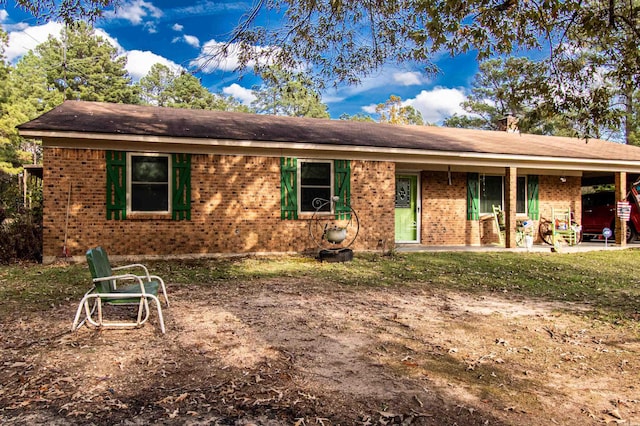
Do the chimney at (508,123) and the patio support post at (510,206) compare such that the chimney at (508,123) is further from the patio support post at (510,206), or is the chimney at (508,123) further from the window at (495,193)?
the patio support post at (510,206)

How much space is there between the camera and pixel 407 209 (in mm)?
13438

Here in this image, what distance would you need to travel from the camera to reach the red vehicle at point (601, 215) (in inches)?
578

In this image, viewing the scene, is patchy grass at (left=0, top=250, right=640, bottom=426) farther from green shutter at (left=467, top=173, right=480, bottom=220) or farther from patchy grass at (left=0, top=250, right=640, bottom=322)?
green shutter at (left=467, top=173, right=480, bottom=220)

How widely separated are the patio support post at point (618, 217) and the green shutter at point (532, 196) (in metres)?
2.27

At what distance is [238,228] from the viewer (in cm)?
1045

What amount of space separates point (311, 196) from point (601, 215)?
1128cm

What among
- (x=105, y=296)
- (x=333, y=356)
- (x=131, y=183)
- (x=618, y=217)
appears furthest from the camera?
(x=618, y=217)

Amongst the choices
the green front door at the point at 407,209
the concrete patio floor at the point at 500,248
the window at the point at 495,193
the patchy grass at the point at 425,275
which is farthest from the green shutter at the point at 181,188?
the window at the point at 495,193

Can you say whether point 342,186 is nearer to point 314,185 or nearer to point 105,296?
point 314,185

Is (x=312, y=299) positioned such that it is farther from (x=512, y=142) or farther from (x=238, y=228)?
(x=512, y=142)

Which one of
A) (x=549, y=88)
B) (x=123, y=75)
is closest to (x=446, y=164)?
(x=549, y=88)

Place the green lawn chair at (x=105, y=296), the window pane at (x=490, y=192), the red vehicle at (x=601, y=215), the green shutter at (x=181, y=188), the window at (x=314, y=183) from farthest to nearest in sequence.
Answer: the red vehicle at (x=601, y=215), the window pane at (x=490, y=192), the window at (x=314, y=183), the green shutter at (x=181, y=188), the green lawn chair at (x=105, y=296)

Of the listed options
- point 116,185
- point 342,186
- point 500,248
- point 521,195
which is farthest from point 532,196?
point 116,185

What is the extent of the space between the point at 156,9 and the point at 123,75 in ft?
116
